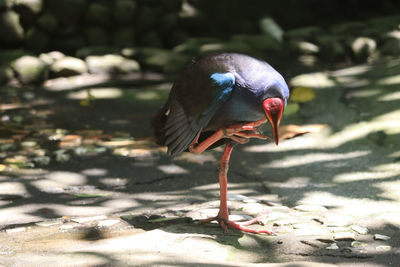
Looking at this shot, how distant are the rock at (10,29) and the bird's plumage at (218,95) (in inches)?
232

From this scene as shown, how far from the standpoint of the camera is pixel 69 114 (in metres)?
6.25

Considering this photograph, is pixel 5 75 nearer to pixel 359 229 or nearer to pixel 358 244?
pixel 359 229

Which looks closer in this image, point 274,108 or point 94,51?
point 274,108

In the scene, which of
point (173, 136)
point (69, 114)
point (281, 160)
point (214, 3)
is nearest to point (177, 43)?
point (214, 3)

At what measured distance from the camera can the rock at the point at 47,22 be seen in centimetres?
854

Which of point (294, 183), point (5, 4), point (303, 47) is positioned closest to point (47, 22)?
point (5, 4)

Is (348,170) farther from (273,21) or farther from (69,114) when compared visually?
(273,21)

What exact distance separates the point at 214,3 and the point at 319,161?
512cm

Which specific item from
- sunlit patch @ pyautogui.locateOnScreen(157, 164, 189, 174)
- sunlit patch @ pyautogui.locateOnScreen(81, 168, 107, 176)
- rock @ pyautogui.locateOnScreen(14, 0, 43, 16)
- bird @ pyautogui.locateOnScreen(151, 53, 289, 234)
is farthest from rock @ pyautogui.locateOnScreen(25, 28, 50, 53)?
bird @ pyautogui.locateOnScreen(151, 53, 289, 234)

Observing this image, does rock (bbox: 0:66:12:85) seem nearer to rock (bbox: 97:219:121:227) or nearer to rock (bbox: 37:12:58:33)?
rock (bbox: 37:12:58:33)

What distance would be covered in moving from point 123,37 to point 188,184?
5078 millimetres

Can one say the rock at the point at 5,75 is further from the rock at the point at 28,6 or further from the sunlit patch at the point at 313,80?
the sunlit patch at the point at 313,80

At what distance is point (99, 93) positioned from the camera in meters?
6.99

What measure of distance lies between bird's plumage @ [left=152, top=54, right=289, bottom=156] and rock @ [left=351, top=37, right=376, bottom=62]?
16.7 feet
